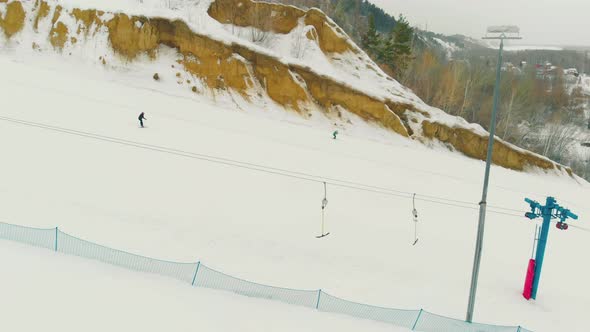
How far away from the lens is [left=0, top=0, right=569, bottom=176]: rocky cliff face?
3650 centimetres

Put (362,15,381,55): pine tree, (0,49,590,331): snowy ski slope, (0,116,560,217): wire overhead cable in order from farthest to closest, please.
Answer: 1. (362,15,381,55): pine tree
2. (0,116,560,217): wire overhead cable
3. (0,49,590,331): snowy ski slope

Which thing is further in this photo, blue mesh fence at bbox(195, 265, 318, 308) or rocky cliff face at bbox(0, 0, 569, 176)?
rocky cliff face at bbox(0, 0, 569, 176)

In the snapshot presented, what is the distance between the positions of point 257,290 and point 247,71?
29.8m

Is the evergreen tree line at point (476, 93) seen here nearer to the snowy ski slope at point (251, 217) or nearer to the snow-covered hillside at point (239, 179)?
the snow-covered hillside at point (239, 179)

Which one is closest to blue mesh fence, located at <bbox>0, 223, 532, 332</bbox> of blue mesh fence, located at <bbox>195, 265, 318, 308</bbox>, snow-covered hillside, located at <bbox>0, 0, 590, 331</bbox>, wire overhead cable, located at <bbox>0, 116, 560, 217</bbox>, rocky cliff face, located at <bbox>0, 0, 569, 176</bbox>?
blue mesh fence, located at <bbox>195, 265, 318, 308</bbox>

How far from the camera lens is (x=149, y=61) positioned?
3650 centimetres

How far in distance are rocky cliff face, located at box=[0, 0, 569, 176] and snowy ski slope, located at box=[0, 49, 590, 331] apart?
301 inches

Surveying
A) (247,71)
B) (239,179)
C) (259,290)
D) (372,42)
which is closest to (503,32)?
(259,290)

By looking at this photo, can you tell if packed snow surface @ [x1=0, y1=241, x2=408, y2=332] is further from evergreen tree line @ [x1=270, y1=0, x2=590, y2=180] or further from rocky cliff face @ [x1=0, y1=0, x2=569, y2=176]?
evergreen tree line @ [x1=270, y1=0, x2=590, y2=180]

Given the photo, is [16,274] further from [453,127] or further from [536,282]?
[453,127]

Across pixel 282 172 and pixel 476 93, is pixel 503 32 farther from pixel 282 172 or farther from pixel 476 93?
pixel 476 93

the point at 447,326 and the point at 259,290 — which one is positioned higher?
the point at 259,290

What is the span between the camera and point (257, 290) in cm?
1137

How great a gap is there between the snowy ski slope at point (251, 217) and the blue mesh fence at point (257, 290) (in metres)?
0.48
